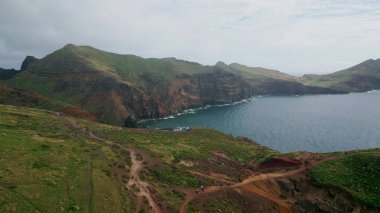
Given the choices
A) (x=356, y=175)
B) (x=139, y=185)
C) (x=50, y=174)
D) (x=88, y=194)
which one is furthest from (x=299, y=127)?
(x=50, y=174)

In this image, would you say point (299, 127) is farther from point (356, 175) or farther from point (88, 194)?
point (88, 194)

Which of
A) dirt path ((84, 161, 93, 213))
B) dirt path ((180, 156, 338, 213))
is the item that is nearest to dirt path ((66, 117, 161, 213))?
dirt path ((180, 156, 338, 213))

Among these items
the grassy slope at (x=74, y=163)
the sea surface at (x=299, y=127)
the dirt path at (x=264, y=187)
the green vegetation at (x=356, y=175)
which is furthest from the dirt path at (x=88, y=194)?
the sea surface at (x=299, y=127)

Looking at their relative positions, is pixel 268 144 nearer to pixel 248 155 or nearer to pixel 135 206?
pixel 248 155

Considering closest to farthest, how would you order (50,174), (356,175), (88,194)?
(88,194), (50,174), (356,175)

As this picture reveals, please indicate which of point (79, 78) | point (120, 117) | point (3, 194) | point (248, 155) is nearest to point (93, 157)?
point (3, 194)

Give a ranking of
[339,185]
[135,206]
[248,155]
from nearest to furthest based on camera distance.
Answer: [135,206], [339,185], [248,155]

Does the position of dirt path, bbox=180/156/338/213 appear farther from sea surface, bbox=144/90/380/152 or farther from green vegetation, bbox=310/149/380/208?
sea surface, bbox=144/90/380/152
